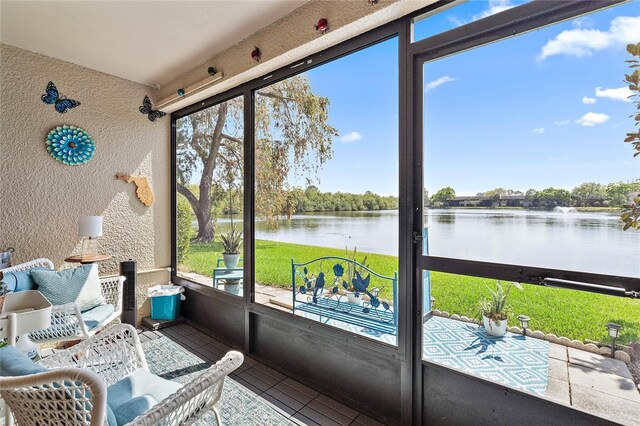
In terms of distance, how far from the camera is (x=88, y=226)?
2803 mm

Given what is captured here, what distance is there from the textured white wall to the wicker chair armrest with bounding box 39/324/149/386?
1.89 m

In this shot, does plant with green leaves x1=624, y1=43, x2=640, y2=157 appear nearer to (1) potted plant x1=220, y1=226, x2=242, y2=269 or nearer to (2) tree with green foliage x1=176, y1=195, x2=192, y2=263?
(1) potted plant x1=220, y1=226, x2=242, y2=269

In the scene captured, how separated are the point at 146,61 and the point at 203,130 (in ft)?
2.75

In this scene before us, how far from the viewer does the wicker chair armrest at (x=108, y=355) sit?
5.16ft

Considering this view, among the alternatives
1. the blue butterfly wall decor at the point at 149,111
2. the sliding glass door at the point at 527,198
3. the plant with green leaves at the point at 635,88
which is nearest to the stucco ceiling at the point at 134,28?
the blue butterfly wall decor at the point at 149,111

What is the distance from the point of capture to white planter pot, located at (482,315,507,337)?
1.59 m

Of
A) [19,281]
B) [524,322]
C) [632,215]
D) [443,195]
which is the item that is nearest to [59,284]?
[19,281]

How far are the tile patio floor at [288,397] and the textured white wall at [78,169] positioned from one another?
1539 mm

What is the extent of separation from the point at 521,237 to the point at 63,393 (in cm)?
200

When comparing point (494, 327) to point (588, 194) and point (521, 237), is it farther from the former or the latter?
point (588, 194)

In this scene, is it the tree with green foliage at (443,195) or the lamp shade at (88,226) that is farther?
the lamp shade at (88,226)

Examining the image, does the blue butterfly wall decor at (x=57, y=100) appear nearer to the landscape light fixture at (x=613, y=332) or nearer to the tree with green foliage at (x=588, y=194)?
the tree with green foliage at (x=588, y=194)

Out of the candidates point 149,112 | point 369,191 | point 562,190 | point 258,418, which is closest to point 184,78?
point 149,112

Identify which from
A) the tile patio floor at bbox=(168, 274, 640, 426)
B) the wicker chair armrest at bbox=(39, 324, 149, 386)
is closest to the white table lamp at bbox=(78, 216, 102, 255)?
the wicker chair armrest at bbox=(39, 324, 149, 386)
